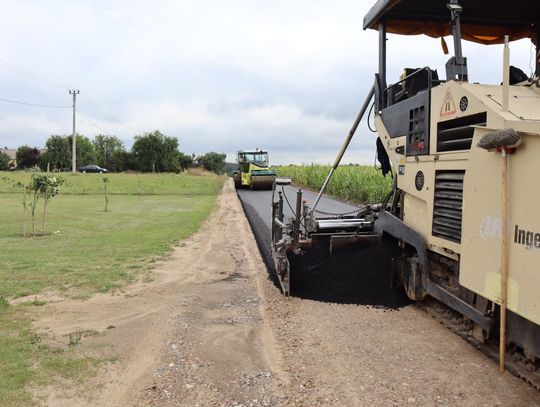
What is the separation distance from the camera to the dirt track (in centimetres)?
365

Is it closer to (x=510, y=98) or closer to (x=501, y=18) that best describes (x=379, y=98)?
(x=501, y=18)

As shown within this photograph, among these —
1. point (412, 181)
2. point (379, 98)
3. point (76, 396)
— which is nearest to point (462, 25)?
point (379, 98)

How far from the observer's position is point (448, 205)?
419 centimetres

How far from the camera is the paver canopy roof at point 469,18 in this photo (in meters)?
5.28

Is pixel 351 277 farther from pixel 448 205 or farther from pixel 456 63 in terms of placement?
pixel 456 63

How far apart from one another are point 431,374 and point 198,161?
9272cm

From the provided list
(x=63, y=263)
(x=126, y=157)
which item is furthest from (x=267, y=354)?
(x=126, y=157)

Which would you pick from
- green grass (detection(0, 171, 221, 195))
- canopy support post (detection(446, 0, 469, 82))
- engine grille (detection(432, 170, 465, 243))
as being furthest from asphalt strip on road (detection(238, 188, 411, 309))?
green grass (detection(0, 171, 221, 195))

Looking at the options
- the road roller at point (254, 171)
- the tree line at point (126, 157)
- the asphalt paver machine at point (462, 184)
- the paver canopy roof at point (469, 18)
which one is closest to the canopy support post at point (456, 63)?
the asphalt paver machine at point (462, 184)

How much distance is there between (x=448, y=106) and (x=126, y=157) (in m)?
86.8

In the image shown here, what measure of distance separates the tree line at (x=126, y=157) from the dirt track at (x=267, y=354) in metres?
75.6

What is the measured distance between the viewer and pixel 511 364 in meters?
3.81

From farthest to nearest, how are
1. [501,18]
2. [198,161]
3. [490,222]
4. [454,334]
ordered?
1. [198,161]
2. [501,18]
3. [454,334]
4. [490,222]

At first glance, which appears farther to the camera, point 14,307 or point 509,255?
point 14,307
